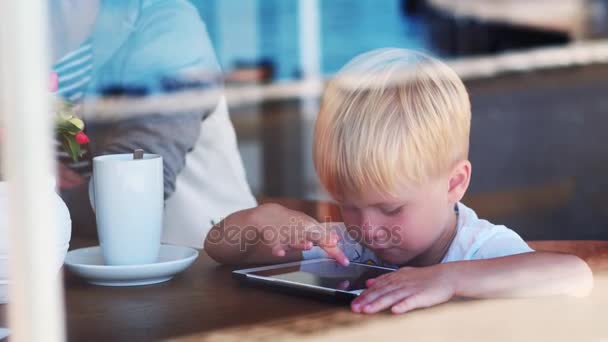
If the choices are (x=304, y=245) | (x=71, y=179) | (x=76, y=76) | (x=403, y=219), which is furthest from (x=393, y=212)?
(x=76, y=76)

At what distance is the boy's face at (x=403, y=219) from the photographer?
1117mm

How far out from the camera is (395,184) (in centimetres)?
114

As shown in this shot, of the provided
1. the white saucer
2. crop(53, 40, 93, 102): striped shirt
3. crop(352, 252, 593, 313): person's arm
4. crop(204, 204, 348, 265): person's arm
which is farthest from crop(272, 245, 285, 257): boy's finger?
crop(53, 40, 93, 102): striped shirt

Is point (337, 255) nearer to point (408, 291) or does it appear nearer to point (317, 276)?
point (317, 276)

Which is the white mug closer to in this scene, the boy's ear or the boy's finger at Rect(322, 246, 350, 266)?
the boy's finger at Rect(322, 246, 350, 266)

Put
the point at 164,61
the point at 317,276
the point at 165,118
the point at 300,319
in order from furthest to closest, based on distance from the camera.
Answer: the point at 165,118, the point at 164,61, the point at 317,276, the point at 300,319

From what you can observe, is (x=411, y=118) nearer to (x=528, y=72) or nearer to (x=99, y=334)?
(x=99, y=334)

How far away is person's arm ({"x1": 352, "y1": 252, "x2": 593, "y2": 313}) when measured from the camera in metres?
0.93

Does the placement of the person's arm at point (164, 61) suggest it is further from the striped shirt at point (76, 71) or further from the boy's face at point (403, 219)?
the boy's face at point (403, 219)

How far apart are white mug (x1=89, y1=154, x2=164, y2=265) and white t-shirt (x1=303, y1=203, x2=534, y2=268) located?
→ 0.20 metres

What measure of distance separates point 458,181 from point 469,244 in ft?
0.34

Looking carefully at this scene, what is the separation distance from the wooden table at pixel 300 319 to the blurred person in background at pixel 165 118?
261 mm

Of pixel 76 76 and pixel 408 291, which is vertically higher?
pixel 76 76

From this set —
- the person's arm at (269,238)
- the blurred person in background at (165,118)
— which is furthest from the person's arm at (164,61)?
the person's arm at (269,238)
